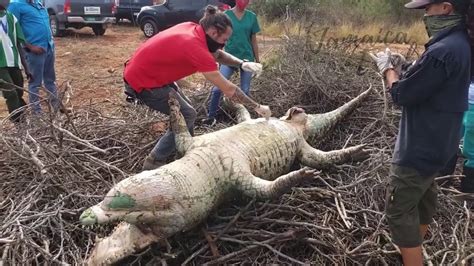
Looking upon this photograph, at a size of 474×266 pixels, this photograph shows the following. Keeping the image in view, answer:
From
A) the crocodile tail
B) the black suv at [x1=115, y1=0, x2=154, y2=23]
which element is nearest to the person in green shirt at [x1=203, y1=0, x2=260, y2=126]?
the crocodile tail

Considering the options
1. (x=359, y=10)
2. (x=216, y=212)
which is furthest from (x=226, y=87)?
(x=359, y=10)

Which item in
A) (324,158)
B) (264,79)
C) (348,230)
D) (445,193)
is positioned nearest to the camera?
(348,230)

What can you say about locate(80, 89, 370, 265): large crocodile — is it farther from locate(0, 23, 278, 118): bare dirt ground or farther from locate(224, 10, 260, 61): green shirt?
locate(0, 23, 278, 118): bare dirt ground

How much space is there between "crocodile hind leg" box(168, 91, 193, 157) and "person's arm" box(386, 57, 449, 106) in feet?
5.59

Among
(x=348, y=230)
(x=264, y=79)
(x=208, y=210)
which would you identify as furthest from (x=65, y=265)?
(x=264, y=79)

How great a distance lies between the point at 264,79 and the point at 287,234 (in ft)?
10.9

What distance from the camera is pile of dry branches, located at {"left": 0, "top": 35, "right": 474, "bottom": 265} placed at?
10.6ft

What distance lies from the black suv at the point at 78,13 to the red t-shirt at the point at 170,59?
436 inches

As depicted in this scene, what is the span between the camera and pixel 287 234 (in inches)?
127

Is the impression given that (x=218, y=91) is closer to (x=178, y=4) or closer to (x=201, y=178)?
(x=201, y=178)

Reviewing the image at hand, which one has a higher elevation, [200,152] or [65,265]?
[200,152]

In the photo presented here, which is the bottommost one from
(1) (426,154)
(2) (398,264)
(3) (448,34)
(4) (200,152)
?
(2) (398,264)

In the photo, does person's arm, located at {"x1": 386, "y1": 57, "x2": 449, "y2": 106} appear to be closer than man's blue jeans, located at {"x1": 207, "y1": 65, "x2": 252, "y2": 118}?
Yes

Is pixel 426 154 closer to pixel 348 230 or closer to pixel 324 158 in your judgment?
pixel 348 230
